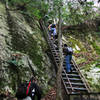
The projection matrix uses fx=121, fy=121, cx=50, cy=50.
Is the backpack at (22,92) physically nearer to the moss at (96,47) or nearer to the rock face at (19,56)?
the rock face at (19,56)

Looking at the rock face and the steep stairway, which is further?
the steep stairway

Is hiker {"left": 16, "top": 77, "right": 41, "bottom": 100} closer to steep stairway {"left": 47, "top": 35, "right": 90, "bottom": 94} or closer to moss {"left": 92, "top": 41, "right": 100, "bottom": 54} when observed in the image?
steep stairway {"left": 47, "top": 35, "right": 90, "bottom": 94}

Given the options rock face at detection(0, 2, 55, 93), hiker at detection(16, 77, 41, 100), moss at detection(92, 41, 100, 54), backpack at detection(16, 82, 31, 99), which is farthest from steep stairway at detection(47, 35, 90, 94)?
moss at detection(92, 41, 100, 54)

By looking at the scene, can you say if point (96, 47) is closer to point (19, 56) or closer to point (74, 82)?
point (74, 82)

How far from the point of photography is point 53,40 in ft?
36.1

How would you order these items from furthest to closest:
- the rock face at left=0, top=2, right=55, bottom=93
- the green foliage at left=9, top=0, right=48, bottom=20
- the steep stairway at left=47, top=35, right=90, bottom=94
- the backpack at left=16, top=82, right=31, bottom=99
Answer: the green foliage at left=9, top=0, right=48, bottom=20 < the steep stairway at left=47, top=35, right=90, bottom=94 < the rock face at left=0, top=2, right=55, bottom=93 < the backpack at left=16, top=82, right=31, bottom=99

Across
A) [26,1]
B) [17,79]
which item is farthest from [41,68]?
[26,1]

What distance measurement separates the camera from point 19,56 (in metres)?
7.06

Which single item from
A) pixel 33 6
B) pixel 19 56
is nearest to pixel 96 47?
pixel 33 6

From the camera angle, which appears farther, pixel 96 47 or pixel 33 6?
pixel 96 47

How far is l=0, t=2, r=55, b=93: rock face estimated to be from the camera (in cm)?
607

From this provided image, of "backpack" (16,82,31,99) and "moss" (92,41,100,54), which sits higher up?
"moss" (92,41,100,54)

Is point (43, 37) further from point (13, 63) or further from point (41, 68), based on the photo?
point (13, 63)

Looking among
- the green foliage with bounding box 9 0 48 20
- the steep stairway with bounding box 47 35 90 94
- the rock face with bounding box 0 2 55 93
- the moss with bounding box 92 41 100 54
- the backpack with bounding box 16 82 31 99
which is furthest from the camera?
the moss with bounding box 92 41 100 54
